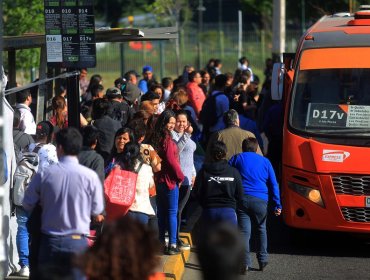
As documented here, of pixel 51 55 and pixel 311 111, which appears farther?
pixel 311 111

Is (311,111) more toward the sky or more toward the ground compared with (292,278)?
more toward the sky

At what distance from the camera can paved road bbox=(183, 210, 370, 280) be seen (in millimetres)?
11102

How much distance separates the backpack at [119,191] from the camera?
9.47m

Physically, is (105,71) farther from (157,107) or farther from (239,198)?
(239,198)

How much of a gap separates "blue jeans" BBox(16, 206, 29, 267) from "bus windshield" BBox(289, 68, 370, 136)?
3832 millimetres

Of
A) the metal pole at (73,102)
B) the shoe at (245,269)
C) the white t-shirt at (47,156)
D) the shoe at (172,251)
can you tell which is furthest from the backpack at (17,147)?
the shoe at (245,269)

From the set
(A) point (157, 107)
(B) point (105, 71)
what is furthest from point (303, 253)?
(B) point (105, 71)

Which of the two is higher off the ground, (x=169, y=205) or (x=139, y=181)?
(x=139, y=181)

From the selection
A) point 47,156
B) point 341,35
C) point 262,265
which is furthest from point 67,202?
point 341,35

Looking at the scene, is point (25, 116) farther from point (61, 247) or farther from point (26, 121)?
point (61, 247)

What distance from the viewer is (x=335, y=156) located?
1172 cm

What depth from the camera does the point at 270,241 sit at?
13117mm

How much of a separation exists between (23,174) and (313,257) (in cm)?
413

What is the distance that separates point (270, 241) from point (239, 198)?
2.84 meters
